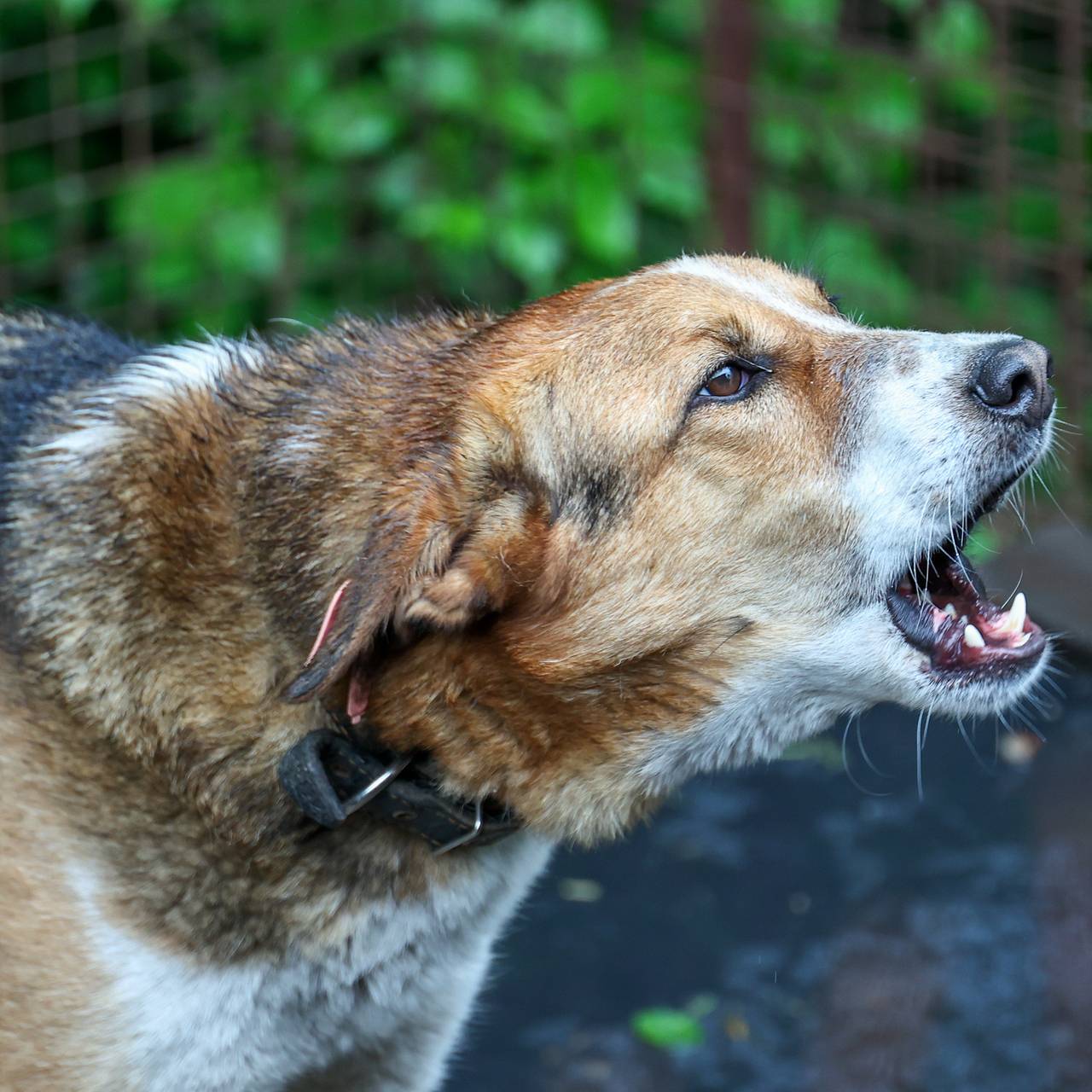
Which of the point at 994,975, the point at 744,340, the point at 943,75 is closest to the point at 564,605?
the point at 744,340

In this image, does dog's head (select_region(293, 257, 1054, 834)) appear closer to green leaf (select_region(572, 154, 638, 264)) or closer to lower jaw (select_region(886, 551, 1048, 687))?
lower jaw (select_region(886, 551, 1048, 687))

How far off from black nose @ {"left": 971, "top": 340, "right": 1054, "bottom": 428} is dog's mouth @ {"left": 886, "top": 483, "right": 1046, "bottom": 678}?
151mm

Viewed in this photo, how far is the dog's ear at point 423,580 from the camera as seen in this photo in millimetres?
2443

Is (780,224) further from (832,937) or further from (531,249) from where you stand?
(832,937)

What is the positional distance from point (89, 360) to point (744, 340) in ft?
4.58

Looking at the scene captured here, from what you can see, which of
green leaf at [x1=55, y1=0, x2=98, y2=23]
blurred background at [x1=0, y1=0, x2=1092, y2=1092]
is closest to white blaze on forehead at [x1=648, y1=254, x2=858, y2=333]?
blurred background at [x1=0, y1=0, x2=1092, y2=1092]

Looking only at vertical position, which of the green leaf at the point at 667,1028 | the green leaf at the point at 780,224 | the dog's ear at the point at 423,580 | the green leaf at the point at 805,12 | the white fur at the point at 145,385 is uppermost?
the white fur at the point at 145,385

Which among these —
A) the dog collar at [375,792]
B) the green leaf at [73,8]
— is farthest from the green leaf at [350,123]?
the dog collar at [375,792]

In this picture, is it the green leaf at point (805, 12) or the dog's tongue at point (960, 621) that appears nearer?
the dog's tongue at point (960, 621)

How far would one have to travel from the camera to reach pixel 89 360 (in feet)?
10.8

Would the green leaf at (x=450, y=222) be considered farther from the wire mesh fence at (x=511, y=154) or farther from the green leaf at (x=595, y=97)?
the green leaf at (x=595, y=97)

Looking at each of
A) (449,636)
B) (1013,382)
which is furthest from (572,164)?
(449,636)

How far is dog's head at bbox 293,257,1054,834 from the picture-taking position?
2723 mm

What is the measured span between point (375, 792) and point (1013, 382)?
131 centimetres
